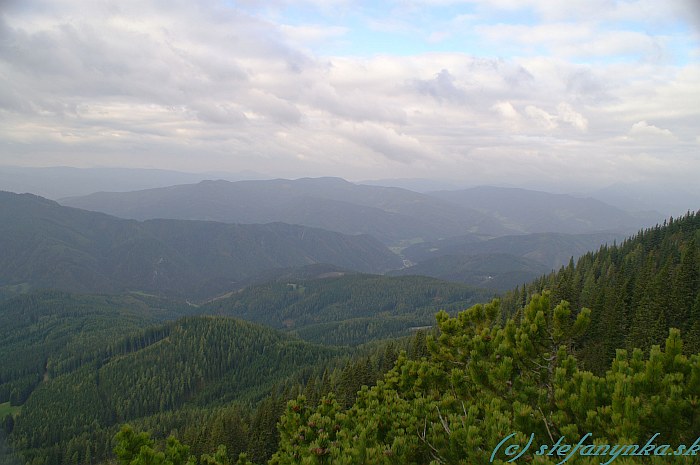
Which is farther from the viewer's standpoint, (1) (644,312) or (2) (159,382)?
(2) (159,382)

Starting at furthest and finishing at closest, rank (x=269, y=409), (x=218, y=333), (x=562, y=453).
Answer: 1. (x=218, y=333)
2. (x=269, y=409)
3. (x=562, y=453)

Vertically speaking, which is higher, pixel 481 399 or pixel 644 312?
pixel 481 399

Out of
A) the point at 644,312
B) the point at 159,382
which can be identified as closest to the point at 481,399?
the point at 644,312

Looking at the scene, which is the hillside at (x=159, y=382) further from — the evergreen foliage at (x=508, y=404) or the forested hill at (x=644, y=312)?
the evergreen foliage at (x=508, y=404)

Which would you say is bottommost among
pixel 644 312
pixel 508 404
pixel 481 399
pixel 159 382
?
pixel 159 382

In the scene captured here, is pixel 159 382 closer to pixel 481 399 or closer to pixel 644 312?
pixel 644 312

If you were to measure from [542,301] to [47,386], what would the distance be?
194826 mm

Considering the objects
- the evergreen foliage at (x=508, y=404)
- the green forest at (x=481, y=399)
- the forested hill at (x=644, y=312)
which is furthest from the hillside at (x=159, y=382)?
the evergreen foliage at (x=508, y=404)

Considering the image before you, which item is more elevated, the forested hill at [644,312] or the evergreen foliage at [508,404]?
the evergreen foliage at [508,404]

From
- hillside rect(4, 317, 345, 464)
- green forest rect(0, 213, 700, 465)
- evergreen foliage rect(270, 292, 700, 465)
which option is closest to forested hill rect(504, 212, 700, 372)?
green forest rect(0, 213, 700, 465)

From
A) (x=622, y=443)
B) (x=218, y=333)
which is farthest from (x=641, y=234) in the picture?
(x=218, y=333)

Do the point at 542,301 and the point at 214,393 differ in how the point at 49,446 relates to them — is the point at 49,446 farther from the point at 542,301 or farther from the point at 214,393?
the point at 542,301

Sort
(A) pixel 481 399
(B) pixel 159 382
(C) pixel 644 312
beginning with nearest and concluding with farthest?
(A) pixel 481 399 → (C) pixel 644 312 → (B) pixel 159 382

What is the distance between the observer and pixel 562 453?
28.6ft
